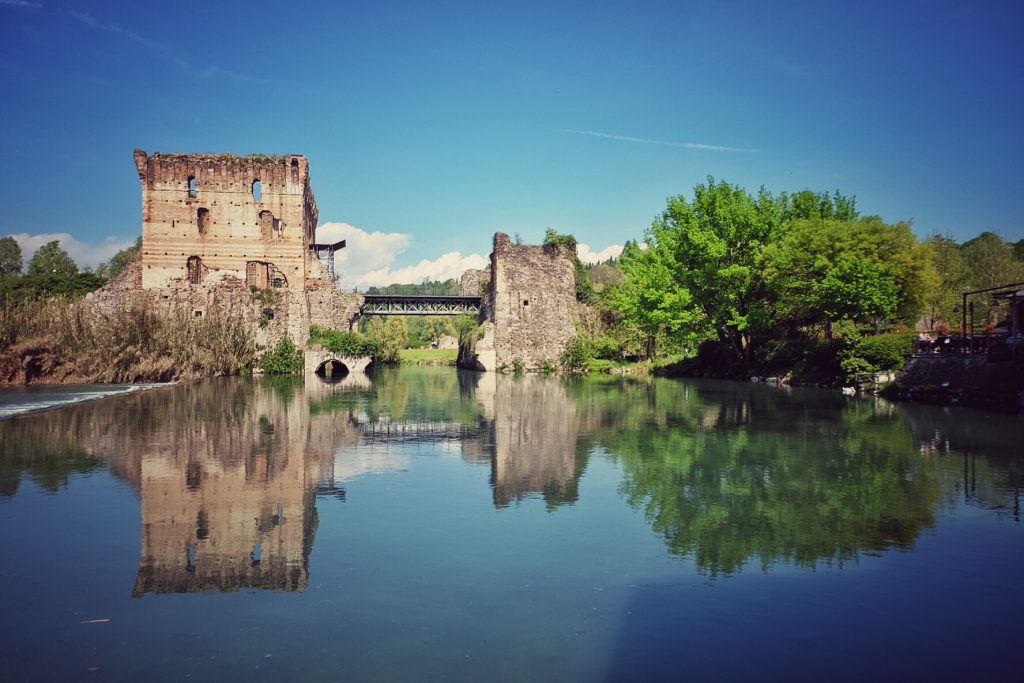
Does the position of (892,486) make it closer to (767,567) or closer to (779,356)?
(767,567)

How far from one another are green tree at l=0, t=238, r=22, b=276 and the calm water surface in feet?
277

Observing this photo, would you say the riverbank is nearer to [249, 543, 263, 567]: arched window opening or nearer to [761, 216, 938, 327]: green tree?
[761, 216, 938, 327]: green tree

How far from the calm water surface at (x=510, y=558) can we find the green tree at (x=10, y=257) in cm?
8451

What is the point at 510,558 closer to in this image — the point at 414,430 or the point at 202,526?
the point at 202,526

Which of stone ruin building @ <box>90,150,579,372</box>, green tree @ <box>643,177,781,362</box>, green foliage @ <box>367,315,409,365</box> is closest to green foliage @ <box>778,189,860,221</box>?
green tree @ <box>643,177,781,362</box>

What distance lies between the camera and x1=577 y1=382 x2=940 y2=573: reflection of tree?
7.72m

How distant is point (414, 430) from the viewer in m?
16.8

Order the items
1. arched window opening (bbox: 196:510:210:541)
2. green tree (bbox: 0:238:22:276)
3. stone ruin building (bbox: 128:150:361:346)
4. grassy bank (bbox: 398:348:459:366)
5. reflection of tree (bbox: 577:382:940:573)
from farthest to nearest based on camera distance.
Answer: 1. green tree (bbox: 0:238:22:276)
2. grassy bank (bbox: 398:348:459:366)
3. stone ruin building (bbox: 128:150:361:346)
4. arched window opening (bbox: 196:510:210:541)
5. reflection of tree (bbox: 577:382:940:573)

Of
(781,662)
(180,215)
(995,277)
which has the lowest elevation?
(781,662)

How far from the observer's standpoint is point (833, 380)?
30.3 m

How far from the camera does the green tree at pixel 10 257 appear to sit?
85.4 metres

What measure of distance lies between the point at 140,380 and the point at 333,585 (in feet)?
99.8

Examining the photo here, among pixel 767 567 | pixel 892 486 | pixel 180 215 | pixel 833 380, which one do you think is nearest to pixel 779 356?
Result: pixel 833 380

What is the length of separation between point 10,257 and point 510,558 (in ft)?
317
